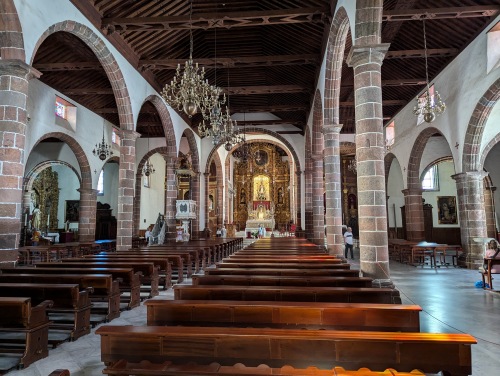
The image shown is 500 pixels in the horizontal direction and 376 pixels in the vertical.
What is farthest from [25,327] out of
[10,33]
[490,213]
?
[490,213]

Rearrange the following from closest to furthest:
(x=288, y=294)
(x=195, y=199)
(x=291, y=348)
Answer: (x=291, y=348) → (x=288, y=294) → (x=195, y=199)

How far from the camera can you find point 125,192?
11.4 meters

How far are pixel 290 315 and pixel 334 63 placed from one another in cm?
845

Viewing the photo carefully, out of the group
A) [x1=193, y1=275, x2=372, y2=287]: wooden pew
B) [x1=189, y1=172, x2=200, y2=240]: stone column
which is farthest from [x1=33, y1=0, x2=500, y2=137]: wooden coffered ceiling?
[x1=193, y1=275, x2=372, y2=287]: wooden pew

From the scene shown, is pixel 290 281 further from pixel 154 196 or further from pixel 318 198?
pixel 154 196

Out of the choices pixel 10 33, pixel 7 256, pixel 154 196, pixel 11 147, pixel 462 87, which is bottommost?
pixel 7 256

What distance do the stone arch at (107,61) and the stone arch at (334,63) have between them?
633cm

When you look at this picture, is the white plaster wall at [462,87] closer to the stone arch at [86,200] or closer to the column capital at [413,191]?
the column capital at [413,191]

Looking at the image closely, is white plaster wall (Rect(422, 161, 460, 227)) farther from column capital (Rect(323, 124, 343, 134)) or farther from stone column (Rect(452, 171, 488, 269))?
column capital (Rect(323, 124, 343, 134))

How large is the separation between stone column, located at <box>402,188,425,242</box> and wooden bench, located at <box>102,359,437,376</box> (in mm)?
14359

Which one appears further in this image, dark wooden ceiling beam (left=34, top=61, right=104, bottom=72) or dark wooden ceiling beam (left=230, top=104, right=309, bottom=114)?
dark wooden ceiling beam (left=230, top=104, right=309, bottom=114)

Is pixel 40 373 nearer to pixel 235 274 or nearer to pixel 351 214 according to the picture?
pixel 235 274

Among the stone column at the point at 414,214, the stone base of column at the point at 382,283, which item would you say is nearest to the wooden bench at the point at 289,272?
the stone base of column at the point at 382,283

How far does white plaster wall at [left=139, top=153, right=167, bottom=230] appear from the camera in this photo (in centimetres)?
2408
